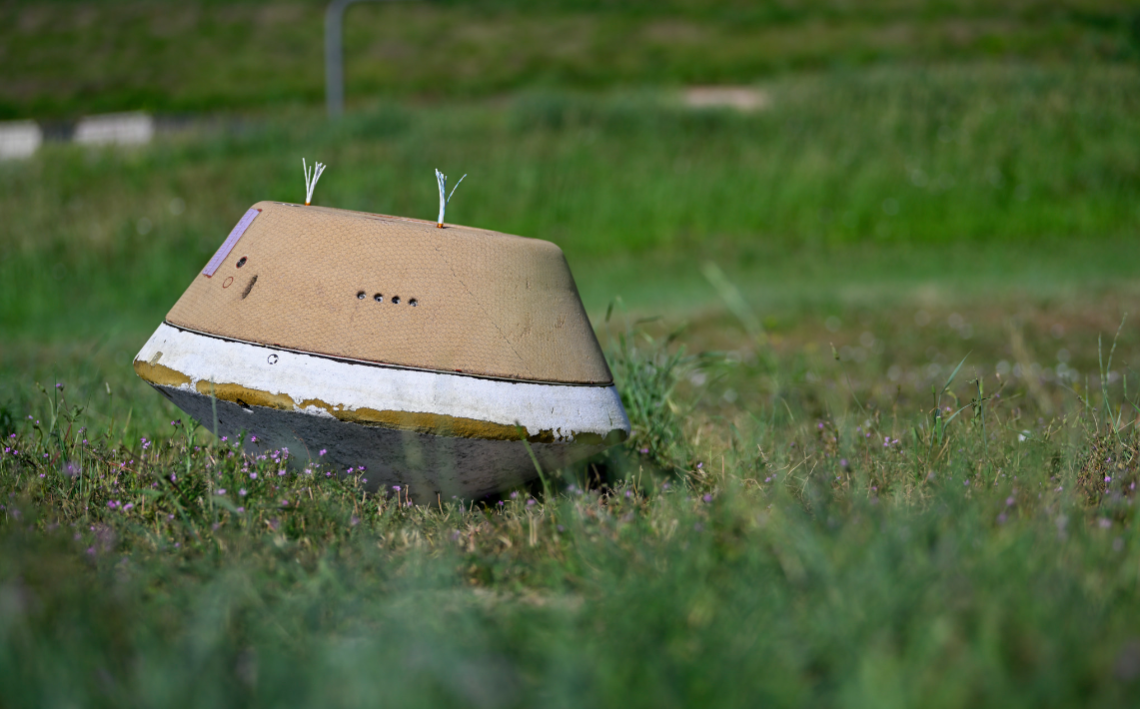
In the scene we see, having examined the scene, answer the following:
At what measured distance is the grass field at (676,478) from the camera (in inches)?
61.6

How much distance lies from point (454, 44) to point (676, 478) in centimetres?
3172

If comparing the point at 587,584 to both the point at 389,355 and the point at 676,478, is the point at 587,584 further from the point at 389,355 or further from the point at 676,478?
the point at 676,478

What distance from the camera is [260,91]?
91.5ft

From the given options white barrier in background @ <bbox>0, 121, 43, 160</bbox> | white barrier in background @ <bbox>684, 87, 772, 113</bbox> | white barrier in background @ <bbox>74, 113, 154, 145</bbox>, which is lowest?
white barrier in background @ <bbox>0, 121, 43, 160</bbox>

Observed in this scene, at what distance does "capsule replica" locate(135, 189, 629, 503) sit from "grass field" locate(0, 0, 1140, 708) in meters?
0.15

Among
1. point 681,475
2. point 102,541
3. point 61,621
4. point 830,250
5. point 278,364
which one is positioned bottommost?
point 830,250

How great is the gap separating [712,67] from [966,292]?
2015cm

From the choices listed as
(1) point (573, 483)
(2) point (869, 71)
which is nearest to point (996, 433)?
(1) point (573, 483)

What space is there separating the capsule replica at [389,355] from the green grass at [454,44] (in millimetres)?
23145

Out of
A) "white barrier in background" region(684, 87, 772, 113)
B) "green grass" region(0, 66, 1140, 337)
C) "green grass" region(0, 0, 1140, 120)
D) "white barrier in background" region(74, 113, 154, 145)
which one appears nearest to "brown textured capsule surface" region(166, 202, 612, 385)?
"green grass" region(0, 66, 1140, 337)

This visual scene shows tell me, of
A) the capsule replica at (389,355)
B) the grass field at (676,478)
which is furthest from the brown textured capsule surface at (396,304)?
the grass field at (676,478)

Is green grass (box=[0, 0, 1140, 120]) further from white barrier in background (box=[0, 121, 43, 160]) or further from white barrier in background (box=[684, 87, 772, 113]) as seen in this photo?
white barrier in background (box=[0, 121, 43, 160])

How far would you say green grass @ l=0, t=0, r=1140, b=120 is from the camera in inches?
1048

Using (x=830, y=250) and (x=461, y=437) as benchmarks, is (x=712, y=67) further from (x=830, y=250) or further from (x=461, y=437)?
(x=461, y=437)
